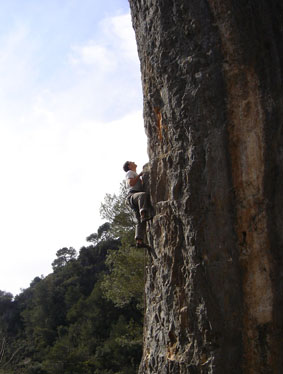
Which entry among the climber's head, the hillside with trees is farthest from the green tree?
the climber's head

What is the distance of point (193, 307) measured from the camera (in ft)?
14.1

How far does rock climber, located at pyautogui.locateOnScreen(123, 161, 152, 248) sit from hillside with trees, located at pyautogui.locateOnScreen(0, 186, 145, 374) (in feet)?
33.1

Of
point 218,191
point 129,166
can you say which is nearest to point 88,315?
point 129,166

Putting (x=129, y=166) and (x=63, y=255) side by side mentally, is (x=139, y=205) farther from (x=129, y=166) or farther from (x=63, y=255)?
(x=63, y=255)

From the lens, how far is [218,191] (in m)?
4.38

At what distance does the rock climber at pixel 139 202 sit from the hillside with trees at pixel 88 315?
1009cm

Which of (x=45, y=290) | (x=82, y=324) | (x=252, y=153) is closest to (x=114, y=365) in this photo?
(x=82, y=324)

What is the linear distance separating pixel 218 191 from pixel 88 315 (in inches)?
992

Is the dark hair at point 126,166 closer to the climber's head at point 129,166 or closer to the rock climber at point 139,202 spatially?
the climber's head at point 129,166

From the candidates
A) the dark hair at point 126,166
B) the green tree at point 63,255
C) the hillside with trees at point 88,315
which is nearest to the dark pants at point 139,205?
the dark hair at point 126,166

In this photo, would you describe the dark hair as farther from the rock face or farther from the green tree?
the green tree

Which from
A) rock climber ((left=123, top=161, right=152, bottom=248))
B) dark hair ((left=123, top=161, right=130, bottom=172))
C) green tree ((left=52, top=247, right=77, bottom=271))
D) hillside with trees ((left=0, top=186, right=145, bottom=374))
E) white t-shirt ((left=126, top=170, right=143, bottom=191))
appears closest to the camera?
rock climber ((left=123, top=161, right=152, bottom=248))

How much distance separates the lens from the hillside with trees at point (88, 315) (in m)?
16.3

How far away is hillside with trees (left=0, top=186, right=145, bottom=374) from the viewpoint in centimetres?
1632
